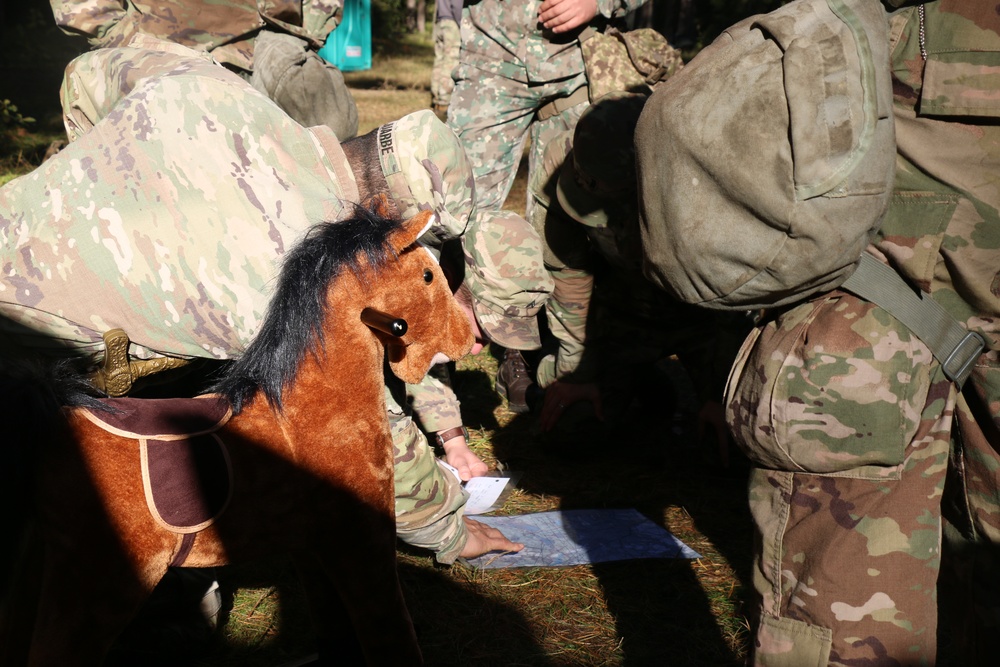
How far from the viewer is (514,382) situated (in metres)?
4.15

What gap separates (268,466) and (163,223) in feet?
1.95

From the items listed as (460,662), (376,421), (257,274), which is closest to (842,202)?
(376,421)

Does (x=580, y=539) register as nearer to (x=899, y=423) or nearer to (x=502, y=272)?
(x=502, y=272)

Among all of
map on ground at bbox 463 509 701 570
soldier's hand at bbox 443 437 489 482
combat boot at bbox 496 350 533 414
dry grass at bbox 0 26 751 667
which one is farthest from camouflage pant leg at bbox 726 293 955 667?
combat boot at bbox 496 350 533 414

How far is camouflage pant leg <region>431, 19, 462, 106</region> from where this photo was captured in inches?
389

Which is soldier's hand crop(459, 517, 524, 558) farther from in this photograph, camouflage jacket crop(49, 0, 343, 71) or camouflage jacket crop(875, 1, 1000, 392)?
camouflage jacket crop(49, 0, 343, 71)

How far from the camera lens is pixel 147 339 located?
1.96 metres

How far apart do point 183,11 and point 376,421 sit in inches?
120

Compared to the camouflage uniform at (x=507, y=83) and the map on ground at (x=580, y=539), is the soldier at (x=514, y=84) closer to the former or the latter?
the camouflage uniform at (x=507, y=83)

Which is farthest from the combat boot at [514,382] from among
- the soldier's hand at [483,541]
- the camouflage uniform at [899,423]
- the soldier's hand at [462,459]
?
the camouflage uniform at [899,423]

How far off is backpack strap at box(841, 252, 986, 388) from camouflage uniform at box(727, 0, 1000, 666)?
22mm

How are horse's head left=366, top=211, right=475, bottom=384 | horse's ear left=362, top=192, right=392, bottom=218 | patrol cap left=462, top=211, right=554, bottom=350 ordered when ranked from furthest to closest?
patrol cap left=462, top=211, right=554, bottom=350
horse's ear left=362, top=192, right=392, bottom=218
horse's head left=366, top=211, right=475, bottom=384

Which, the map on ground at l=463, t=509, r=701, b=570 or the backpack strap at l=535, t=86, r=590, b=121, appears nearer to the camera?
the map on ground at l=463, t=509, r=701, b=570

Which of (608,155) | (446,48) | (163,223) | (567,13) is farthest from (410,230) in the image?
(446,48)
